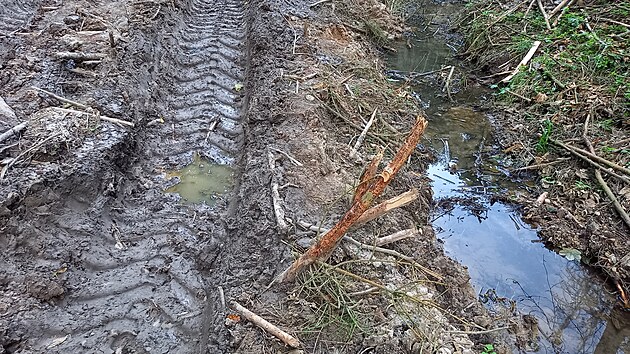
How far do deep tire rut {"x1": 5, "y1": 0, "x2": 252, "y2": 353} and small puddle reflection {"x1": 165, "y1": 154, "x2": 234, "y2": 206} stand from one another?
12 cm

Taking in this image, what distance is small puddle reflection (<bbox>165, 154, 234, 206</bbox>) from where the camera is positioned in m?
5.14

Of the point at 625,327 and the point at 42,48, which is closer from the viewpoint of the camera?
the point at 625,327

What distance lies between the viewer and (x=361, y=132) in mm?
5730

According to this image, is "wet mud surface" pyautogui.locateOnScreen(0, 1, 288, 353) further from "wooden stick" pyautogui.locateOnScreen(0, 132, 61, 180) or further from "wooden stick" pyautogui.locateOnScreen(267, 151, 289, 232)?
"wooden stick" pyautogui.locateOnScreen(267, 151, 289, 232)

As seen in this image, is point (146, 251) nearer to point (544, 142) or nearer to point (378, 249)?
point (378, 249)

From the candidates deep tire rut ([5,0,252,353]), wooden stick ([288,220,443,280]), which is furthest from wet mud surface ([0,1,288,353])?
wooden stick ([288,220,443,280])

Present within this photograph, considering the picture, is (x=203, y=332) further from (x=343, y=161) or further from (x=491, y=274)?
(x=491, y=274)

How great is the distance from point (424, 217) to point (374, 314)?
2017mm

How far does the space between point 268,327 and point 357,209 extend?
1.02 m

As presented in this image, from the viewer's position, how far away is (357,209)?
327 cm

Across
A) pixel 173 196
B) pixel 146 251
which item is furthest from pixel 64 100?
pixel 146 251

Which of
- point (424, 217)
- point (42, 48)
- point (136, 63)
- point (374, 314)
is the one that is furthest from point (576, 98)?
point (42, 48)

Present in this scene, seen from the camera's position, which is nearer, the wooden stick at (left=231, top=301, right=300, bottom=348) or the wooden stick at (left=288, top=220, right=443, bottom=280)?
the wooden stick at (left=231, top=301, right=300, bottom=348)

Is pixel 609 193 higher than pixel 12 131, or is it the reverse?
pixel 609 193
